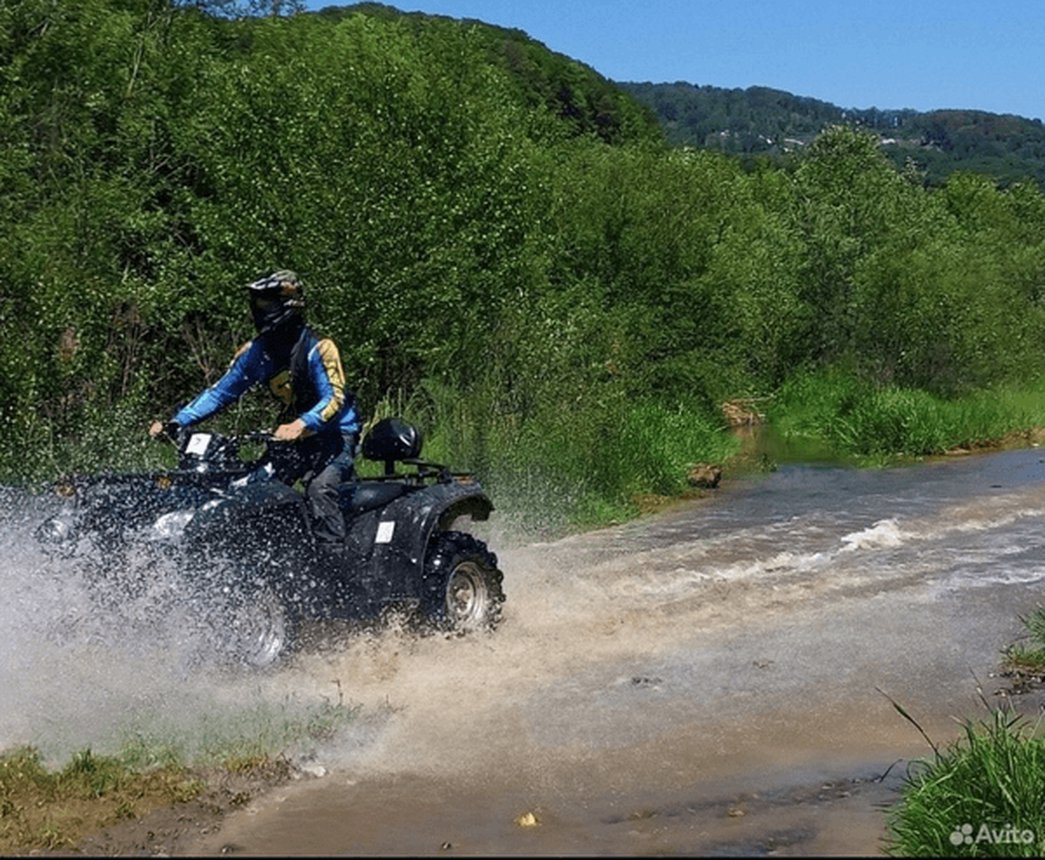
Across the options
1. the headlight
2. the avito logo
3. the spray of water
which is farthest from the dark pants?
the avito logo

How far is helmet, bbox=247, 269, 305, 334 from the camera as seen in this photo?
8.34 m

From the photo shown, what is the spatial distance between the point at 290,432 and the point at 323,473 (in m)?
0.59

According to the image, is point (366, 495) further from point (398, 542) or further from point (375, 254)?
point (375, 254)

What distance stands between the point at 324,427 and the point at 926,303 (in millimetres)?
27771

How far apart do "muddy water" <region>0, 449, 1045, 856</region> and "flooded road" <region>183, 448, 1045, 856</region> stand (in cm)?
2

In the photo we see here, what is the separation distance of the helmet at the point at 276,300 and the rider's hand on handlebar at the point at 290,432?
0.74 m

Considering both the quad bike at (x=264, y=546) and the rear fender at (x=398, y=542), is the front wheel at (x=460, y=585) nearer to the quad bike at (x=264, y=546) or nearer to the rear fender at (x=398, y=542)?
the quad bike at (x=264, y=546)

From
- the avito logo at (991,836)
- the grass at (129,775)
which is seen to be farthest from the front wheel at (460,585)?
the avito logo at (991,836)

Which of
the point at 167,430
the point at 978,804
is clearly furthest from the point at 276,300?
the point at 978,804

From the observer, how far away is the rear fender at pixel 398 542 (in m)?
8.67

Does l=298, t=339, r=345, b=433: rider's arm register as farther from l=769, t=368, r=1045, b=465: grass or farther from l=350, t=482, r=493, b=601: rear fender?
l=769, t=368, r=1045, b=465: grass

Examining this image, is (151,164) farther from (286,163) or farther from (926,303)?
(926,303)

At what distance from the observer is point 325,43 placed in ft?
100

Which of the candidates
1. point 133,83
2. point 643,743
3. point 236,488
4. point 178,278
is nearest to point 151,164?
point 133,83
